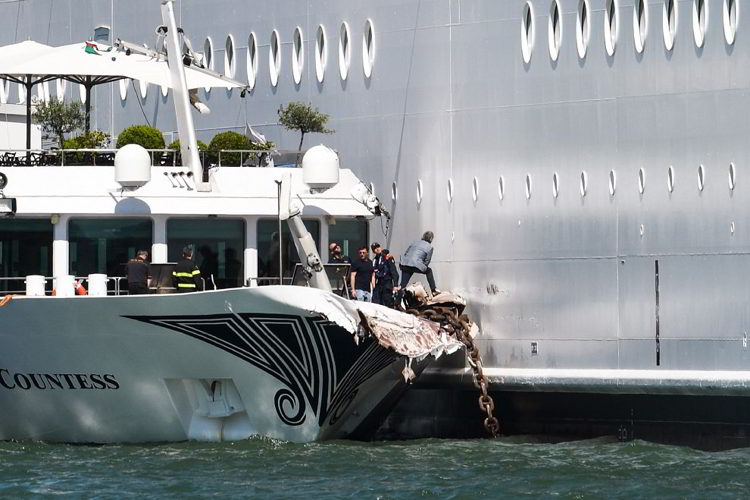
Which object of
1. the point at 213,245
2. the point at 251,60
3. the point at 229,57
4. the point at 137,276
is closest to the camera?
the point at 137,276

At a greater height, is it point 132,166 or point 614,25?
point 614,25

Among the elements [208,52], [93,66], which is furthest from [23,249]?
[208,52]

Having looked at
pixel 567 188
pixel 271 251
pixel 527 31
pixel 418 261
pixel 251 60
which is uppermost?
pixel 251 60

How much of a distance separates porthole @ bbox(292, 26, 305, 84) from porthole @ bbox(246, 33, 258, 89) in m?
0.85

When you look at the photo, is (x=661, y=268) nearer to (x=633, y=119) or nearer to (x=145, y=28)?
(x=633, y=119)

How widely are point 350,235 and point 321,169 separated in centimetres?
171

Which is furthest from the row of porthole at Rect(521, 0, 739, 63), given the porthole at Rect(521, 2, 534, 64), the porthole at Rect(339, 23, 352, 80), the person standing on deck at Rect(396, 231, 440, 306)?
the porthole at Rect(339, 23, 352, 80)

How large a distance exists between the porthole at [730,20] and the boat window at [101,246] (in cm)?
732

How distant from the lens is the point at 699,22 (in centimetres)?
1836

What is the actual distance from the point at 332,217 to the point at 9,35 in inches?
412

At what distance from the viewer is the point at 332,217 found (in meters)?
20.2

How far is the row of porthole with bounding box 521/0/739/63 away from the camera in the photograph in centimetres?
1814

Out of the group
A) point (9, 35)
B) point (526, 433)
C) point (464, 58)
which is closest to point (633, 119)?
point (464, 58)

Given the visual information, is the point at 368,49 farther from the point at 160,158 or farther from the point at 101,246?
the point at 101,246
